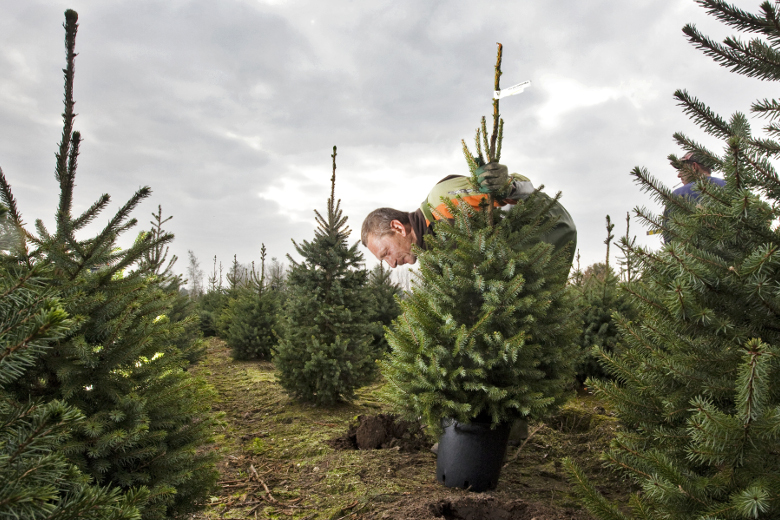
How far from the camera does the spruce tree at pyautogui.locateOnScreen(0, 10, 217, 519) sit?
2.19 metres

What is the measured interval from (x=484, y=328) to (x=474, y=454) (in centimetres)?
97

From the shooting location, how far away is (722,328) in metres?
1.82

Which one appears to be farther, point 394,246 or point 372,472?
point 394,246

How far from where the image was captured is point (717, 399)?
1.85m

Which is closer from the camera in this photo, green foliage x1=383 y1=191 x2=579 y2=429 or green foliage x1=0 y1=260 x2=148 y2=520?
green foliage x1=0 y1=260 x2=148 y2=520

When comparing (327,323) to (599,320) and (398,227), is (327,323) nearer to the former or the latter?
(398,227)

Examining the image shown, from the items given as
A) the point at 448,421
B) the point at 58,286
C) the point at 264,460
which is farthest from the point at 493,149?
the point at 264,460

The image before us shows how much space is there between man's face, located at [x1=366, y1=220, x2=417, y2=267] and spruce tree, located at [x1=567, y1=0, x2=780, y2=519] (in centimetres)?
330

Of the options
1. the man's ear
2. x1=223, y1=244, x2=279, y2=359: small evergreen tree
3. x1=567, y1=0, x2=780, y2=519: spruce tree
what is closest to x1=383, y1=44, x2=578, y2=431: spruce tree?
x1=567, y1=0, x2=780, y2=519: spruce tree

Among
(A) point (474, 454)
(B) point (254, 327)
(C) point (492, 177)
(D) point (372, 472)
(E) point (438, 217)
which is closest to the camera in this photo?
(A) point (474, 454)

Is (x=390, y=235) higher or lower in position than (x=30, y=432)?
higher

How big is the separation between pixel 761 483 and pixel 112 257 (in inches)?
118

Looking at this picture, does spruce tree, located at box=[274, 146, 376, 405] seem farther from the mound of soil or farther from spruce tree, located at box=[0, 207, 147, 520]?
spruce tree, located at box=[0, 207, 147, 520]

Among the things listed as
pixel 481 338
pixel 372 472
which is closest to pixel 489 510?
pixel 481 338
